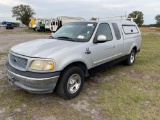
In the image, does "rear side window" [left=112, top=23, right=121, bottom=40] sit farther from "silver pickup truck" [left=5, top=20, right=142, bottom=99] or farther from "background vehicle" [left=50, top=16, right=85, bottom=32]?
"background vehicle" [left=50, top=16, right=85, bottom=32]

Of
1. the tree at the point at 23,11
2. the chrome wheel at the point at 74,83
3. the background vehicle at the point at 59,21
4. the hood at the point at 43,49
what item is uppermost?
the tree at the point at 23,11

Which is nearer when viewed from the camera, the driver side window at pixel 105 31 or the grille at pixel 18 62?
the grille at pixel 18 62

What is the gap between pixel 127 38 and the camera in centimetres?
553

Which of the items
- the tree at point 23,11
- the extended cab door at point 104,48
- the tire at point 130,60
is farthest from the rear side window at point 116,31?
the tree at point 23,11

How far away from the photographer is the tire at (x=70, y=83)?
3271 millimetres

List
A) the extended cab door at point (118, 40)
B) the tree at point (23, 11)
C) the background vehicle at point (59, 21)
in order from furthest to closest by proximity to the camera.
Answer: the tree at point (23, 11) → the background vehicle at point (59, 21) → the extended cab door at point (118, 40)

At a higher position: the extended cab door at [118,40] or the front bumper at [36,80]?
the extended cab door at [118,40]

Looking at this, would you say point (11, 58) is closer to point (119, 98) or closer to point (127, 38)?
point (119, 98)

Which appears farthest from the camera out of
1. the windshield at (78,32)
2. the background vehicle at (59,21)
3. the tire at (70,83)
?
the background vehicle at (59,21)

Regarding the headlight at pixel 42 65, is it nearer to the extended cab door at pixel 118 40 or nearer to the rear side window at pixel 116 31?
the extended cab door at pixel 118 40

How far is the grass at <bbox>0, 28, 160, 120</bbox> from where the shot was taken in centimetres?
300

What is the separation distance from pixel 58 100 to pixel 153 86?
266cm

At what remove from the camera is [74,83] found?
365 centimetres

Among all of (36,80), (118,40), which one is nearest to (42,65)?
(36,80)
